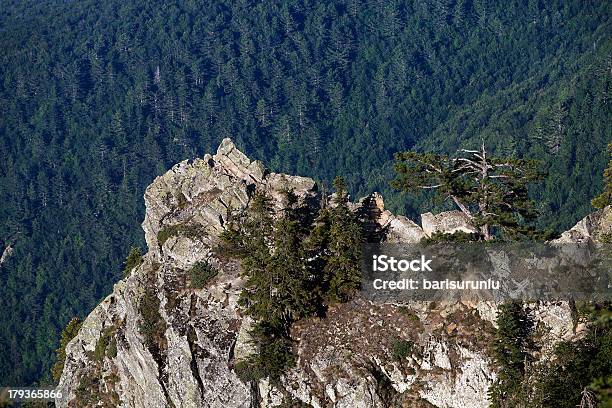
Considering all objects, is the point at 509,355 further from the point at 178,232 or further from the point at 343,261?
the point at 178,232

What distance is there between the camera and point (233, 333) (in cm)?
7288

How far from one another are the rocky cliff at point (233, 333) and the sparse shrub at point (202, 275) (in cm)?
40

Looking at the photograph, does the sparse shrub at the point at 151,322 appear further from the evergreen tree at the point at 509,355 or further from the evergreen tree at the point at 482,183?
the evergreen tree at the point at 509,355

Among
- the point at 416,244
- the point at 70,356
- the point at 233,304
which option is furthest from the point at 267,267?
the point at 70,356

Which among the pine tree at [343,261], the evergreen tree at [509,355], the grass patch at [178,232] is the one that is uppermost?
the grass patch at [178,232]

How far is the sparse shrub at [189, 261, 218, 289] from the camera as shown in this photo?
75312mm

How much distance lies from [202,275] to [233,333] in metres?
4.60

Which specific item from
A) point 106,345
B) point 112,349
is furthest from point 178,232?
point 106,345

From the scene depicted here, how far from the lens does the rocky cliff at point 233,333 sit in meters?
68.9

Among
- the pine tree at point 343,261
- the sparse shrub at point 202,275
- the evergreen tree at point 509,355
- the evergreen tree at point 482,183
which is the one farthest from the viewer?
the sparse shrub at point 202,275

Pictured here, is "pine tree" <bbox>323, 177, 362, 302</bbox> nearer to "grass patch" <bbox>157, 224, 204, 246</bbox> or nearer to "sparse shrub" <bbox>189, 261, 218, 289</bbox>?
"sparse shrub" <bbox>189, 261, 218, 289</bbox>

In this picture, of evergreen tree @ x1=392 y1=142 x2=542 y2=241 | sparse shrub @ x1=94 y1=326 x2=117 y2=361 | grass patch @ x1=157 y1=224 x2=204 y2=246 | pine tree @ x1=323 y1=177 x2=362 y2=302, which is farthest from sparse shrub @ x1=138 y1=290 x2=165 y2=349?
evergreen tree @ x1=392 y1=142 x2=542 y2=241

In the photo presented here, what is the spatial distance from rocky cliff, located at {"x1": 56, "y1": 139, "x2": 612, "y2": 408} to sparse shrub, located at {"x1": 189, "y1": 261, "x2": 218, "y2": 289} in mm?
400

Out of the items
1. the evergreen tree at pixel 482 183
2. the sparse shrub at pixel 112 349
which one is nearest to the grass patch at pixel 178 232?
the sparse shrub at pixel 112 349
